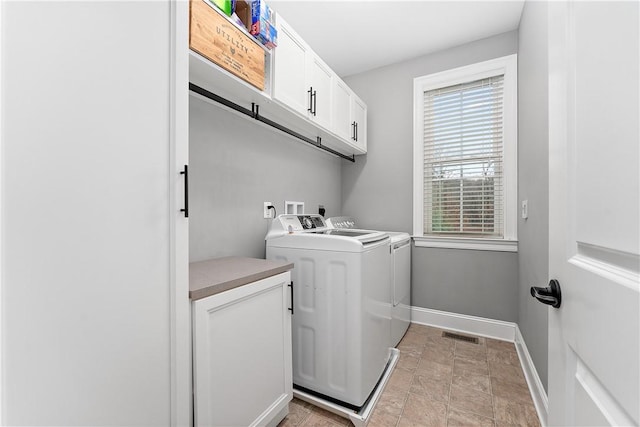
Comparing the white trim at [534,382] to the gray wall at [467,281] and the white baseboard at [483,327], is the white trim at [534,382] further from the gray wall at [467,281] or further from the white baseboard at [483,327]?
the gray wall at [467,281]

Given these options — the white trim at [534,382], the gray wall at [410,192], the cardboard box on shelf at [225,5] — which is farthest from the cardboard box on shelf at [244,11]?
the white trim at [534,382]

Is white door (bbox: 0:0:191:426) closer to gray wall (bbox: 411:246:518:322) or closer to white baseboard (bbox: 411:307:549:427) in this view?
white baseboard (bbox: 411:307:549:427)

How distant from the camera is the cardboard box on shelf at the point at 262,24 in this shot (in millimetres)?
1454

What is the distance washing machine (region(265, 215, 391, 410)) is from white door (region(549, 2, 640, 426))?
996 millimetres

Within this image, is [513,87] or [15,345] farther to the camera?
[513,87]

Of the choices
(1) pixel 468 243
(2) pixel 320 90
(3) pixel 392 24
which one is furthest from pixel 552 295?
(3) pixel 392 24

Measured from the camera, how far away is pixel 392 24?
90.1 inches

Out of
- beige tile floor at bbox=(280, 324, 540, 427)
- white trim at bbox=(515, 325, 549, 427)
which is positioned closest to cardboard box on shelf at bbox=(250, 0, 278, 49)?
beige tile floor at bbox=(280, 324, 540, 427)

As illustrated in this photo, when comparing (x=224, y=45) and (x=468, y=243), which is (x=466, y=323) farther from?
(x=224, y=45)

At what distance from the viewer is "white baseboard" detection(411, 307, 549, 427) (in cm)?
185

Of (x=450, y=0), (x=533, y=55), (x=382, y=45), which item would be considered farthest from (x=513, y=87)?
(x=382, y=45)

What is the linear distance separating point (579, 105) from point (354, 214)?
2.66 meters

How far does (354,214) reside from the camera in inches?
125

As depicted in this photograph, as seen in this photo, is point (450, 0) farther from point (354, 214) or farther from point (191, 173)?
point (191, 173)
